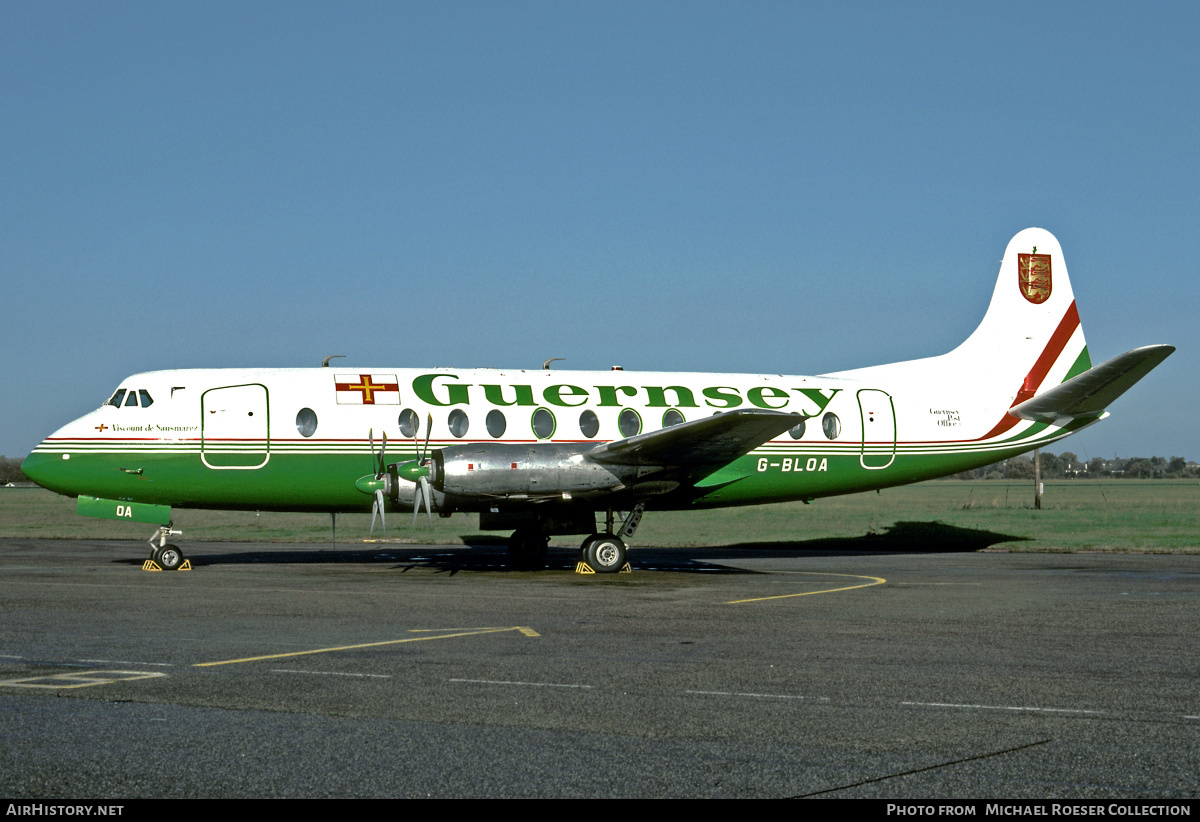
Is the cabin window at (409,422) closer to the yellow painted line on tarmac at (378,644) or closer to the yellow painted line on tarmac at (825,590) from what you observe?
the yellow painted line on tarmac at (825,590)

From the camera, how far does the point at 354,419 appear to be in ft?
78.2

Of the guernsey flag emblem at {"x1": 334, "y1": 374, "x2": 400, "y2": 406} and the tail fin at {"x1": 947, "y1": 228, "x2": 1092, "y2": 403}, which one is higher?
the tail fin at {"x1": 947, "y1": 228, "x2": 1092, "y2": 403}

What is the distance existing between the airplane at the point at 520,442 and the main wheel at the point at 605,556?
44 mm

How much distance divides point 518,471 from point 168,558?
26.9 ft

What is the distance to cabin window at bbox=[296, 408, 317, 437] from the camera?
77.8 ft

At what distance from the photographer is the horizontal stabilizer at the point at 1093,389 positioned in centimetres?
2488

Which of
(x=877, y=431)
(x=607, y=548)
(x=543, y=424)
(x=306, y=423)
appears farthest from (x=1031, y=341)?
(x=306, y=423)

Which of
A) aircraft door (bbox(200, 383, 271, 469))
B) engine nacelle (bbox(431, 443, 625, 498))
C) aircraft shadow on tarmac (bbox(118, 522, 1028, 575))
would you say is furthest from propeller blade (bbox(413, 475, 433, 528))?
aircraft door (bbox(200, 383, 271, 469))

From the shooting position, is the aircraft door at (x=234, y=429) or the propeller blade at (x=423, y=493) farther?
the aircraft door at (x=234, y=429)

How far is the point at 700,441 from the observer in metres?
22.3

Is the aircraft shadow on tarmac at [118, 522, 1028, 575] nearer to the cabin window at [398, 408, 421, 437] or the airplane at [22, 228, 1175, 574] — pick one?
the airplane at [22, 228, 1175, 574]

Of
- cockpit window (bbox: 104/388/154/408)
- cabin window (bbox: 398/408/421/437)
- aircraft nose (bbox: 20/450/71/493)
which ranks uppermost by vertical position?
cockpit window (bbox: 104/388/154/408)

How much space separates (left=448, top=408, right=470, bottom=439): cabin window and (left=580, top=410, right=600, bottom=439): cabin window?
267cm

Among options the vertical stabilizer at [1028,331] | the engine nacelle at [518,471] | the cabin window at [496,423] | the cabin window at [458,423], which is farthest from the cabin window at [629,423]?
the vertical stabilizer at [1028,331]
